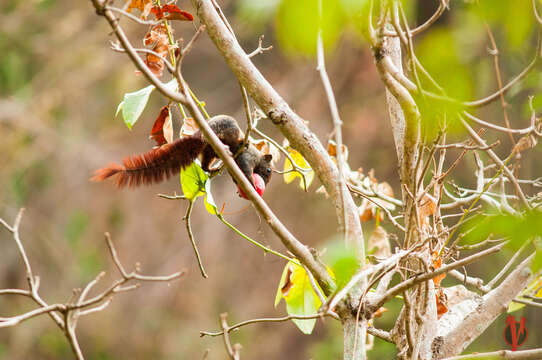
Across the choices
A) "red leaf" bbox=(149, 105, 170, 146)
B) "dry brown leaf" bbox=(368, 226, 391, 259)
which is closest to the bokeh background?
"dry brown leaf" bbox=(368, 226, 391, 259)

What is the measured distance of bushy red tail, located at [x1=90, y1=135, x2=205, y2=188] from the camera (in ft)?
2.68

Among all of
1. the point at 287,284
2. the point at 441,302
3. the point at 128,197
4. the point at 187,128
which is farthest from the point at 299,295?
the point at 128,197

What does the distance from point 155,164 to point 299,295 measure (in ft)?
1.16

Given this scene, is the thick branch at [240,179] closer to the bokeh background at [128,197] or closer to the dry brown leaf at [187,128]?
the dry brown leaf at [187,128]

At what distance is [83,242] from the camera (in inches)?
173

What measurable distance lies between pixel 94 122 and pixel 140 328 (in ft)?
5.94

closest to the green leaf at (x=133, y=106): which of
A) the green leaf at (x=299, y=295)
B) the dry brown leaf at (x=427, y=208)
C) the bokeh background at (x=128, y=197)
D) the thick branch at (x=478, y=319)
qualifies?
the green leaf at (x=299, y=295)

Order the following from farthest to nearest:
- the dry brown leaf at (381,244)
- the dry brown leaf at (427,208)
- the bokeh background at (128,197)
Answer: the bokeh background at (128,197)
the dry brown leaf at (381,244)
the dry brown leaf at (427,208)

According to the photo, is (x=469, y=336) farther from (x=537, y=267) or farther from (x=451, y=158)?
(x=451, y=158)

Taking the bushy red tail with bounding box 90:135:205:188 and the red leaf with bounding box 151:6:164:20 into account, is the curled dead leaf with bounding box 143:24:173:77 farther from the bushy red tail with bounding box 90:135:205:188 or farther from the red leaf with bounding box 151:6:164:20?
the bushy red tail with bounding box 90:135:205:188

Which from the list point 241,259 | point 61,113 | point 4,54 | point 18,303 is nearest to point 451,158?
point 241,259

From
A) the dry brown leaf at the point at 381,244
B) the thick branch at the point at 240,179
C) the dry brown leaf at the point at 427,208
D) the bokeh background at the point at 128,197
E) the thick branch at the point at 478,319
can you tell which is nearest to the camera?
the thick branch at the point at 240,179

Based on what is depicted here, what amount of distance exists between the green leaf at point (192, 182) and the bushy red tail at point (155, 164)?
0.13ft

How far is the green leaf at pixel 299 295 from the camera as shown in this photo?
95cm
